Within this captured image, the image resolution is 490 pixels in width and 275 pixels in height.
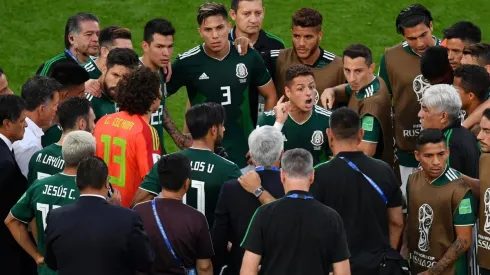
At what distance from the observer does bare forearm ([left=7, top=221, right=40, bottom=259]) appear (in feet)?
25.3

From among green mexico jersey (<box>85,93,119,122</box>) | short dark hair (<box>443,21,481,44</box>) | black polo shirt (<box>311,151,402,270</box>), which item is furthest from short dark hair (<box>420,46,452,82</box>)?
green mexico jersey (<box>85,93,119,122</box>)

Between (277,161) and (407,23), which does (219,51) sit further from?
(277,161)

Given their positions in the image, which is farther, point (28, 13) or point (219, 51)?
point (28, 13)

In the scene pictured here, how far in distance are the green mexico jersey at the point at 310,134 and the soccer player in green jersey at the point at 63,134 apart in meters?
1.78

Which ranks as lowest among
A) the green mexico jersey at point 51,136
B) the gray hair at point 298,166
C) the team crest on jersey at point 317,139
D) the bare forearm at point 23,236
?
the bare forearm at point 23,236

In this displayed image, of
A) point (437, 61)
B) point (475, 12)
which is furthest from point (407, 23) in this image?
point (475, 12)

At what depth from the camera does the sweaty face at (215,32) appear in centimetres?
990

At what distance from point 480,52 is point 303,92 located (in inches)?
72.1

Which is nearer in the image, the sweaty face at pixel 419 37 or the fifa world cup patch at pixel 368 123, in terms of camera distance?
the fifa world cup patch at pixel 368 123

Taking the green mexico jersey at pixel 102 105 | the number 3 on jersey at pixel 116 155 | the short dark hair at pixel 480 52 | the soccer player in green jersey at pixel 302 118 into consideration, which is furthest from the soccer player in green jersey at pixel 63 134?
the short dark hair at pixel 480 52

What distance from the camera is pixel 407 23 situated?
33.5ft

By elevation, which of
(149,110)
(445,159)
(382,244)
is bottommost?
(382,244)

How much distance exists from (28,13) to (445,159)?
961cm

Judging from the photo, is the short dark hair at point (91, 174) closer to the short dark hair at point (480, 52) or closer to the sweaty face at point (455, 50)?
the short dark hair at point (480, 52)
